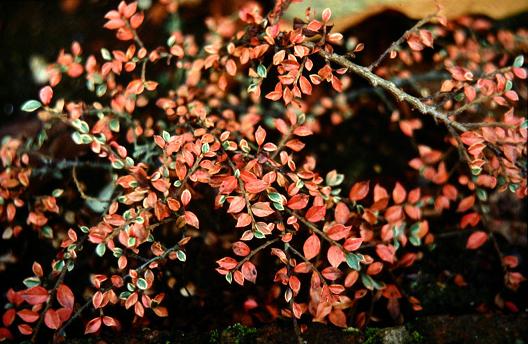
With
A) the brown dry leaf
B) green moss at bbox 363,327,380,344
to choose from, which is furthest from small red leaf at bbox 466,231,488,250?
the brown dry leaf

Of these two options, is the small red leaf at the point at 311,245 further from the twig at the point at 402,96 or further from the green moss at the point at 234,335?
the twig at the point at 402,96

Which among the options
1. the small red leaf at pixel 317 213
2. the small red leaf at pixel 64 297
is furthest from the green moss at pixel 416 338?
the small red leaf at pixel 64 297

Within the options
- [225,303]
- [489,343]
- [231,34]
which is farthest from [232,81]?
[489,343]

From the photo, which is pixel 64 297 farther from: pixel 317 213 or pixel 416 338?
pixel 416 338

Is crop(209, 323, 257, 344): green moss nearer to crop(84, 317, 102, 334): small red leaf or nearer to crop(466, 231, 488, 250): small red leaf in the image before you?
crop(84, 317, 102, 334): small red leaf

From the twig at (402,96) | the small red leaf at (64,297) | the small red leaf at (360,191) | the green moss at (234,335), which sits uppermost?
the twig at (402,96)

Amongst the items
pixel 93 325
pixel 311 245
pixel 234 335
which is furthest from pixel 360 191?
pixel 93 325
